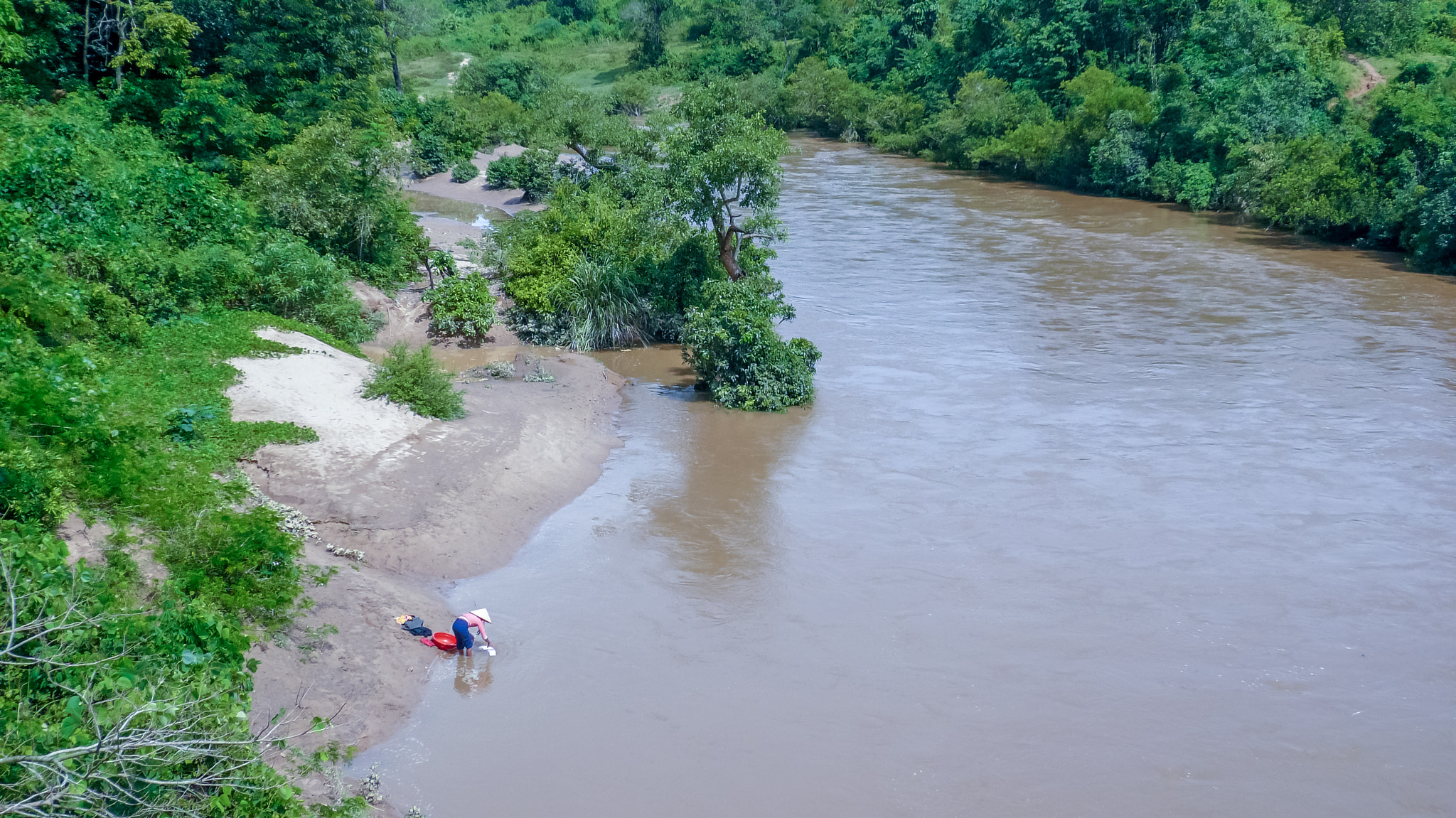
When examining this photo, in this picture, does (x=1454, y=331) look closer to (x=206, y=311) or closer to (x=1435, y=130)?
(x=1435, y=130)

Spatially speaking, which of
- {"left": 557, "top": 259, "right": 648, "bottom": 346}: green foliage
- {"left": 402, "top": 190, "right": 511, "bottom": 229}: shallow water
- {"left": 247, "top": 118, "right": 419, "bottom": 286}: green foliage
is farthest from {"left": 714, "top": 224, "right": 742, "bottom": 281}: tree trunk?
{"left": 402, "top": 190, "right": 511, "bottom": 229}: shallow water

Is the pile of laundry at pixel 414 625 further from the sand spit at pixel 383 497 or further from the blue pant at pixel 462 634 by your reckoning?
the blue pant at pixel 462 634

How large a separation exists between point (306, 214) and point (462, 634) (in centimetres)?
1266

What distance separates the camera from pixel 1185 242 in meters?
31.0

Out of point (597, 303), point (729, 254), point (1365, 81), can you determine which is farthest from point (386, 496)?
point (1365, 81)

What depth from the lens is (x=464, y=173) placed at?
3588 cm

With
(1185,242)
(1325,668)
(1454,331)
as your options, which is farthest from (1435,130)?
(1325,668)

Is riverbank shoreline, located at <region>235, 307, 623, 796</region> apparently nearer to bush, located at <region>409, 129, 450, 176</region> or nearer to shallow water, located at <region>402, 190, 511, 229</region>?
shallow water, located at <region>402, 190, 511, 229</region>

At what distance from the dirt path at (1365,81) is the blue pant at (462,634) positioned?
36742mm

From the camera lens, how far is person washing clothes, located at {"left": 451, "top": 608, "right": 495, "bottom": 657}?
1012cm

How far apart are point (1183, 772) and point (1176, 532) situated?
4.96 meters

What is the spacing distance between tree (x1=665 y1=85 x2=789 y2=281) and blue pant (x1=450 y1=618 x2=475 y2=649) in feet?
35.8

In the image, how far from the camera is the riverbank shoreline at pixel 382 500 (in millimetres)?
9203

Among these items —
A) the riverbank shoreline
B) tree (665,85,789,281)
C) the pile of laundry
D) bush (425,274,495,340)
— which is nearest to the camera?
the riverbank shoreline
